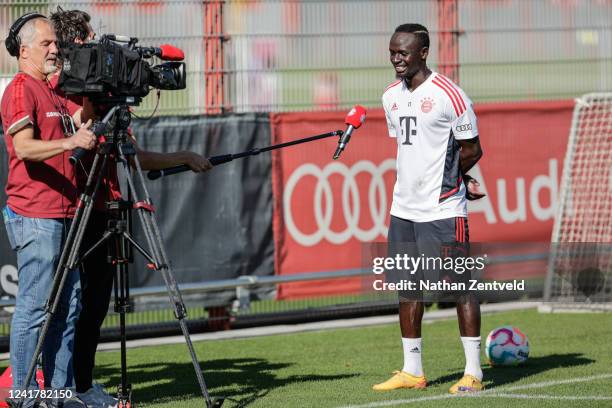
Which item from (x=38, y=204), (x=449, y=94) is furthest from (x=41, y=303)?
(x=449, y=94)

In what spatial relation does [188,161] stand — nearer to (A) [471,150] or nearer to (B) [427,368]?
(A) [471,150]

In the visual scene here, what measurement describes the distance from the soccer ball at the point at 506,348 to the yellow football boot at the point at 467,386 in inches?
43.9

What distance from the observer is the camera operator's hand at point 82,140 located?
664 cm

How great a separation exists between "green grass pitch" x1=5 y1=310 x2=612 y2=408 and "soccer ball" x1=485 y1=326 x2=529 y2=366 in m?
0.08

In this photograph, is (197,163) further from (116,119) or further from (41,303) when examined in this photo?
(41,303)

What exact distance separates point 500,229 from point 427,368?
4.74m

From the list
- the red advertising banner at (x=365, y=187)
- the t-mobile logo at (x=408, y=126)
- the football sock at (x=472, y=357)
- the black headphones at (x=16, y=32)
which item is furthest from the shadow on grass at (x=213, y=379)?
the red advertising banner at (x=365, y=187)

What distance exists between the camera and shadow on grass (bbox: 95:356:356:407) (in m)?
8.18

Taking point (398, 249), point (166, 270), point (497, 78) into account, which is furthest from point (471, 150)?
point (497, 78)

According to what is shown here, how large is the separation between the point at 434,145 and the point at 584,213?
5630 mm

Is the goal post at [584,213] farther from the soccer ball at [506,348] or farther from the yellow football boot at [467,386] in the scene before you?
the yellow football boot at [467,386]

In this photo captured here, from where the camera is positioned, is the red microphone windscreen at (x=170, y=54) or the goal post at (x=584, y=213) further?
the goal post at (x=584, y=213)

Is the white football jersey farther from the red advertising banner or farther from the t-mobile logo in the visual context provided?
the red advertising banner

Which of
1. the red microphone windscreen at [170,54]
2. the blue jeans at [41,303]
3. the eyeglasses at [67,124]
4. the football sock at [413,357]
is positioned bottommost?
the football sock at [413,357]
